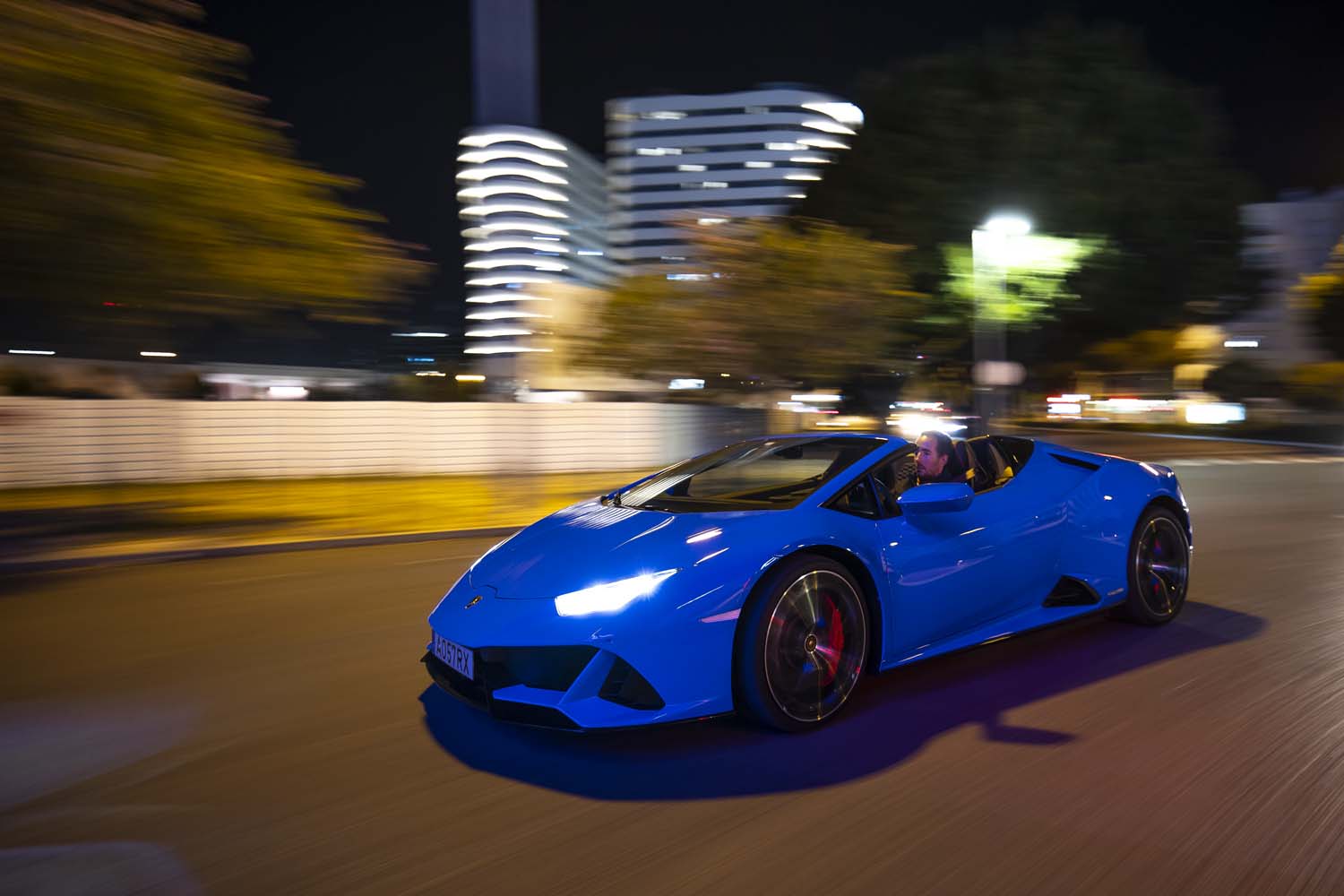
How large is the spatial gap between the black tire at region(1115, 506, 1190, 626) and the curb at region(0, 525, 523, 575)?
6.63 m

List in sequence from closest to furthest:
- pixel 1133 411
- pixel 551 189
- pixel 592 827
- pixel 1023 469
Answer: pixel 592 827, pixel 1023 469, pixel 1133 411, pixel 551 189

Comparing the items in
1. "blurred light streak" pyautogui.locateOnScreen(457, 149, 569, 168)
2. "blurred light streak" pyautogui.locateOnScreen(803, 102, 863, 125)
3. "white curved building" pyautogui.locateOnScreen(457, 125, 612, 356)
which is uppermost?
"blurred light streak" pyautogui.locateOnScreen(803, 102, 863, 125)

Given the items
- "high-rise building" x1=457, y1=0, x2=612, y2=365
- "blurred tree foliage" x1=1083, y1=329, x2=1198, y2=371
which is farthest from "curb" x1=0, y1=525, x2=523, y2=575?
"high-rise building" x1=457, y1=0, x2=612, y2=365

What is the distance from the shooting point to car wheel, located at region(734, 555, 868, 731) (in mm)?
3785

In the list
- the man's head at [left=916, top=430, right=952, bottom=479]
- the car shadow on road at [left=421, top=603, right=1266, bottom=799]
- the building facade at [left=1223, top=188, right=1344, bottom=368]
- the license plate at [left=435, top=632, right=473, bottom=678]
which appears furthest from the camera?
the building facade at [left=1223, top=188, right=1344, bottom=368]

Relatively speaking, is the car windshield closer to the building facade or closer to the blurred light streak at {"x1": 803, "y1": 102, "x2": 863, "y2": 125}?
the building facade

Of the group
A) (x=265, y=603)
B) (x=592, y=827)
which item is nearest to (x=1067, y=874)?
(x=592, y=827)

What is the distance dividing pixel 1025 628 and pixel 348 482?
15.3 m

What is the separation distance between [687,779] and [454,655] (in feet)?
3.35

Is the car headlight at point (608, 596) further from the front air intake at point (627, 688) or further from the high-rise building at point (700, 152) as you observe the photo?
the high-rise building at point (700, 152)

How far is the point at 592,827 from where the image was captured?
3.11m

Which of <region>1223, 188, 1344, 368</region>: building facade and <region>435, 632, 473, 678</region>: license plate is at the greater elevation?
<region>1223, 188, 1344, 368</region>: building facade

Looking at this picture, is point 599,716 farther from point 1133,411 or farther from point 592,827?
point 1133,411

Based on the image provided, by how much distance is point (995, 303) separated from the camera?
2145 centimetres
